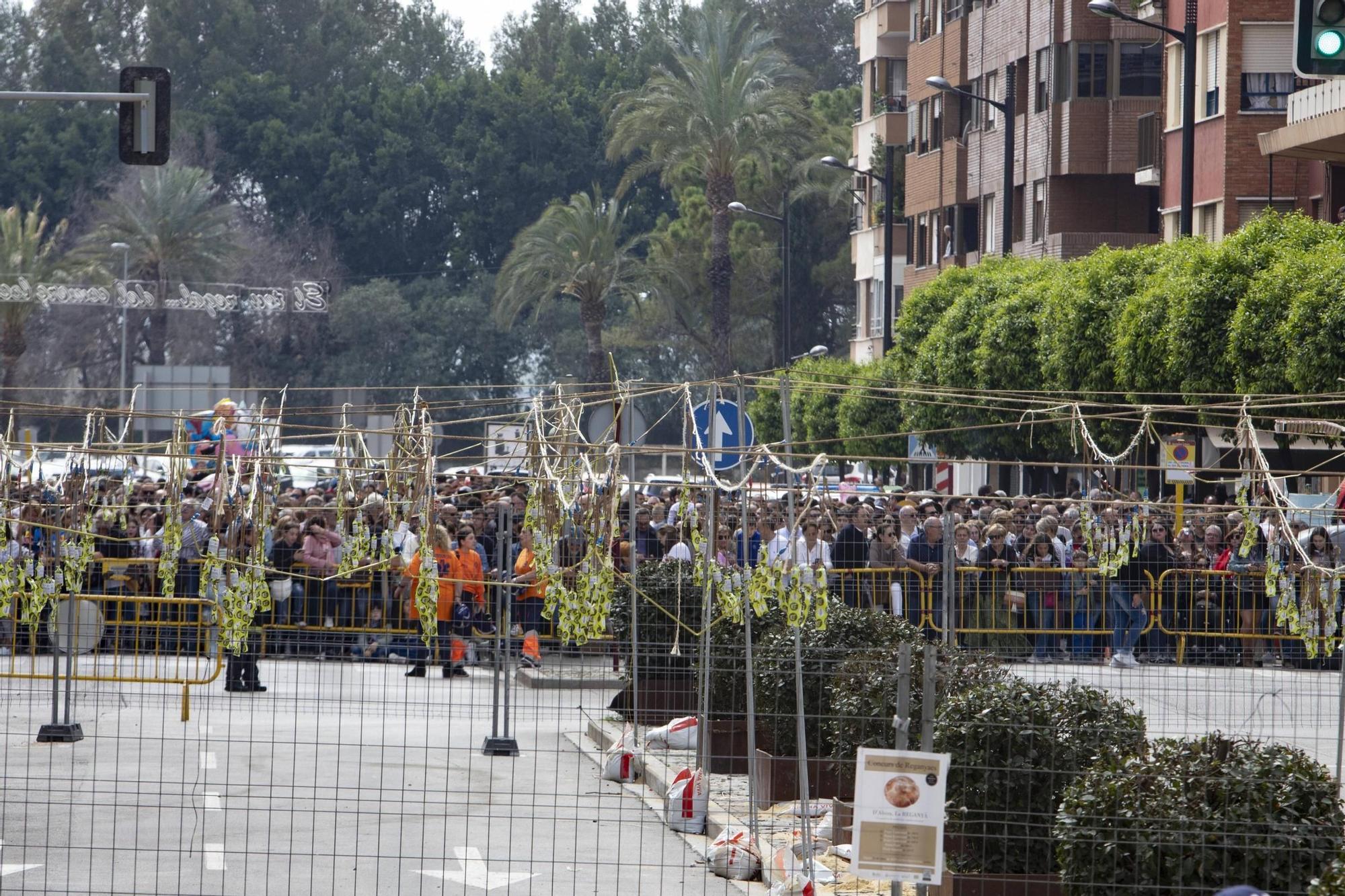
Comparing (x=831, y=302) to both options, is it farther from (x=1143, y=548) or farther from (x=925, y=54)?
(x=1143, y=548)

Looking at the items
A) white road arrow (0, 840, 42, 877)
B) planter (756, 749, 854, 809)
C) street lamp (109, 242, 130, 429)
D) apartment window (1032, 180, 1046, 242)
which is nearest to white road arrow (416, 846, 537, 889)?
planter (756, 749, 854, 809)

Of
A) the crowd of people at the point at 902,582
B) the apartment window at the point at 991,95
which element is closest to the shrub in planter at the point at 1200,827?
the crowd of people at the point at 902,582

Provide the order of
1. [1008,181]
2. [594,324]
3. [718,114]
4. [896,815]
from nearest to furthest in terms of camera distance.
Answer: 1. [896,815]
2. [1008,181]
3. [718,114]
4. [594,324]

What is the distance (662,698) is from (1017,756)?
6.45 m

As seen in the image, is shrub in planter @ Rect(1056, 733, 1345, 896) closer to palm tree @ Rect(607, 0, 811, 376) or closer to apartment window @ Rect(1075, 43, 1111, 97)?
apartment window @ Rect(1075, 43, 1111, 97)

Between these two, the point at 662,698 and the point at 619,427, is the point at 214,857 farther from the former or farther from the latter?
the point at 662,698

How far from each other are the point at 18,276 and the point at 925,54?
33.3 meters

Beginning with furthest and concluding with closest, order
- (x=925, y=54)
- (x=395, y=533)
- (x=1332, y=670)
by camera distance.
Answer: (x=925, y=54) < (x=1332, y=670) < (x=395, y=533)

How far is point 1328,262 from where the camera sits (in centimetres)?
2339

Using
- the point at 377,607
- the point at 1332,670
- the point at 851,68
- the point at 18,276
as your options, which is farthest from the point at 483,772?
the point at 851,68

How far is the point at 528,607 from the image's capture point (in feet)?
57.0

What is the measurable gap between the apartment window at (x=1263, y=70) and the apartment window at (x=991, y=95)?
48.7ft

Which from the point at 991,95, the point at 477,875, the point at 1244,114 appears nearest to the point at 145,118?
the point at 477,875

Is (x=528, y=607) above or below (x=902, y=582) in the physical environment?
below
